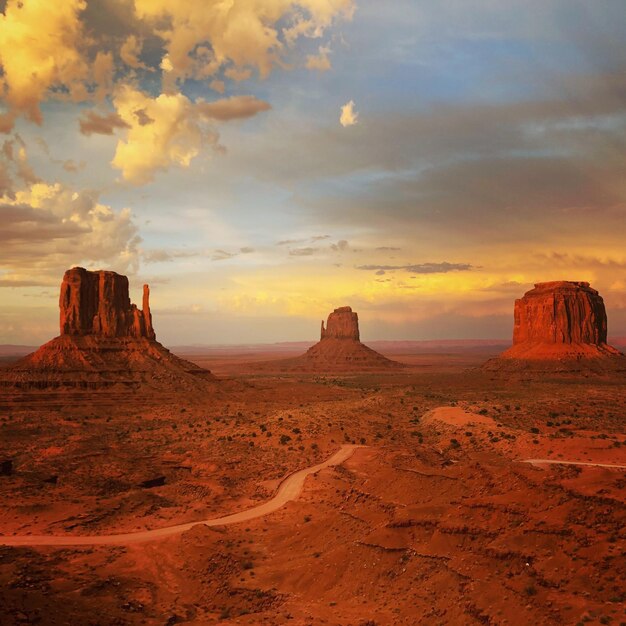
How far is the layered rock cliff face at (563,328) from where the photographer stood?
397 ft

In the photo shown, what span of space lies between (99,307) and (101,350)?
866 centimetres

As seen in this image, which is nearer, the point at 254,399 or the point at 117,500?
the point at 117,500

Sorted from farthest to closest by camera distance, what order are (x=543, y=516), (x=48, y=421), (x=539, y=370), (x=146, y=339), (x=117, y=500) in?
(x=539, y=370) < (x=146, y=339) < (x=48, y=421) < (x=117, y=500) < (x=543, y=516)

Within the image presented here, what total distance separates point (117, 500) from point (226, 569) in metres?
12.2

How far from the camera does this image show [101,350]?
94.0m

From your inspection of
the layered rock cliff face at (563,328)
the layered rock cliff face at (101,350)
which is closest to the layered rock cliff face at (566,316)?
the layered rock cliff face at (563,328)

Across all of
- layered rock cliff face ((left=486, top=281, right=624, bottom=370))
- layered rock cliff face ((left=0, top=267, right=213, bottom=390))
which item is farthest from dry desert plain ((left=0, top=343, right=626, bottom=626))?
layered rock cliff face ((left=486, top=281, right=624, bottom=370))

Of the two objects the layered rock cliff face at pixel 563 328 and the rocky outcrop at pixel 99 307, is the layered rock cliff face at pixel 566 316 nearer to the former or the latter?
the layered rock cliff face at pixel 563 328

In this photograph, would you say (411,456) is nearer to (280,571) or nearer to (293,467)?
(293,467)

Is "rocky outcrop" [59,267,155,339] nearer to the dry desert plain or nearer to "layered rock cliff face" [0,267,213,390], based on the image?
"layered rock cliff face" [0,267,213,390]

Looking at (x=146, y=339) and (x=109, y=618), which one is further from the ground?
(x=146, y=339)

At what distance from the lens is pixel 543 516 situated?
72.2 feet

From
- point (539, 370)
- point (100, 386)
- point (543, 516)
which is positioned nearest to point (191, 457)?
point (543, 516)

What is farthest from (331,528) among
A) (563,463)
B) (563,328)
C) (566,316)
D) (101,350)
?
(566,316)
